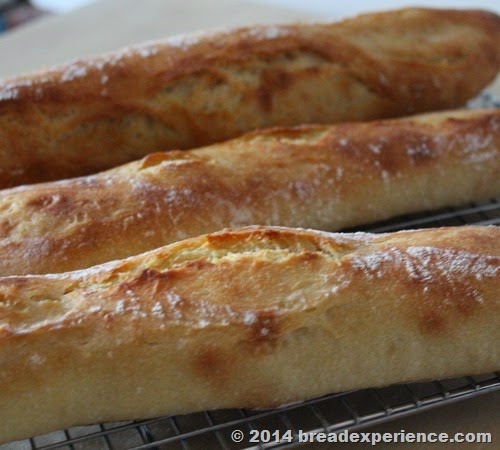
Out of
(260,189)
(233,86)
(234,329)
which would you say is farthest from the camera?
(233,86)

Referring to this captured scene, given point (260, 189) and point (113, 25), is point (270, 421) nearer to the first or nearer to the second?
point (260, 189)

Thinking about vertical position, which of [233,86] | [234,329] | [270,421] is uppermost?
[233,86]

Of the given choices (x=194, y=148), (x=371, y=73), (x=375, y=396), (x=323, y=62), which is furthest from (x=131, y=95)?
(x=375, y=396)

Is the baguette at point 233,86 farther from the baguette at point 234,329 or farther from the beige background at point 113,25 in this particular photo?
the baguette at point 234,329

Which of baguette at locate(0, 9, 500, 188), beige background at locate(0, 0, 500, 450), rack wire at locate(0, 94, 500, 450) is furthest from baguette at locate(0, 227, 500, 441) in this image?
beige background at locate(0, 0, 500, 450)

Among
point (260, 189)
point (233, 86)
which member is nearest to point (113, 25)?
point (233, 86)

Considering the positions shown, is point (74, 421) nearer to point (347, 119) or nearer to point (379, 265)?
point (379, 265)

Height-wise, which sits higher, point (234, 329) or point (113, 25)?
point (113, 25)
